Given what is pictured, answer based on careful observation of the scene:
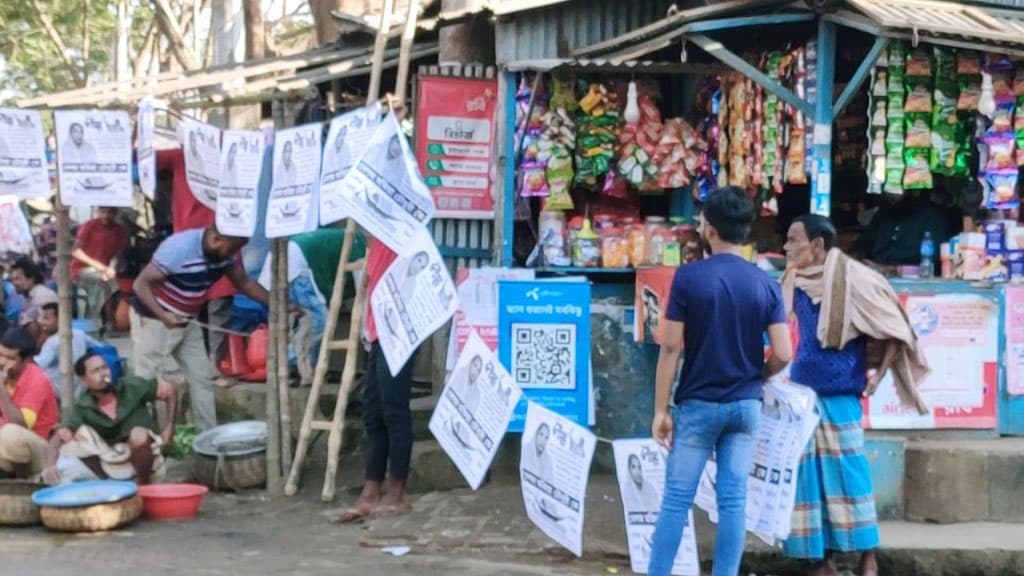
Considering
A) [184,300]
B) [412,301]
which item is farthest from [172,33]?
[412,301]

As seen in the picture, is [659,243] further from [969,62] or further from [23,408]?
[23,408]

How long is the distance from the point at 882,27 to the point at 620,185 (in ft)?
7.67

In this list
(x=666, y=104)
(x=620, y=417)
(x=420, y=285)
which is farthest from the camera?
(x=666, y=104)

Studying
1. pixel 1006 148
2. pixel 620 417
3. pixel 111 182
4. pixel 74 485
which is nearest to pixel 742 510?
pixel 620 417

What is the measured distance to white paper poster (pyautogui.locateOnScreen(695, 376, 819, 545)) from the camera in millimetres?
5719

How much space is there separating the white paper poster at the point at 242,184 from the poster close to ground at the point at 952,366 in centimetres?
390

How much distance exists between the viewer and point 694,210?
→ 352 inches

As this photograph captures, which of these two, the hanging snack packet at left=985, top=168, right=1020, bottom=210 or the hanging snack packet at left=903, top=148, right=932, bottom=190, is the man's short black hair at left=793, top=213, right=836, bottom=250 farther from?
the hanging snack packet at left=985, top=168, right=1020, bottom=210

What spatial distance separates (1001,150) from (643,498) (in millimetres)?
3195

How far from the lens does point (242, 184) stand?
8055 mm

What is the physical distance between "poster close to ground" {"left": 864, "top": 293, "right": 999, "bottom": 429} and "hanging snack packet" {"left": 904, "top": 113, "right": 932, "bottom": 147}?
911 mm

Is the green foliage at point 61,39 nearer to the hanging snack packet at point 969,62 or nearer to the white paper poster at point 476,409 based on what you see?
the white paper poster at point 476,409

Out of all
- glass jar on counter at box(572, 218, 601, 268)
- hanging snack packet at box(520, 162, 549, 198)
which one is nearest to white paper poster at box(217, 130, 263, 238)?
hanging snack packet at box(520, 162, 549, 198)

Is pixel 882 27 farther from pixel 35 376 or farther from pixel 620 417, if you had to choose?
pixel 35 376
